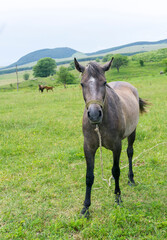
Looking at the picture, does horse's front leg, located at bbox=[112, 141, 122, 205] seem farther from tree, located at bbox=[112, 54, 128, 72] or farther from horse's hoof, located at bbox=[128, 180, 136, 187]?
tree, located at bbox=[112, 54, 128, 72]

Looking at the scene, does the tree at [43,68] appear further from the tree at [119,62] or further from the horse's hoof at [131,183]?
the horse's hoof at [131,183]

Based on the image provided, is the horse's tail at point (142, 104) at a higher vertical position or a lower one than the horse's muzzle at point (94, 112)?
lower

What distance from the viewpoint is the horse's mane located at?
123 inches

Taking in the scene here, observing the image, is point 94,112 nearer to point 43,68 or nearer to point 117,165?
point 117,165

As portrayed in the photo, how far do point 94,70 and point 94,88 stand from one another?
305mm

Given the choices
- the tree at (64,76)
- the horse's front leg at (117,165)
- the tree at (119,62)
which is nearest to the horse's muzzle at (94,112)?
the horse's front leg at (117,165)

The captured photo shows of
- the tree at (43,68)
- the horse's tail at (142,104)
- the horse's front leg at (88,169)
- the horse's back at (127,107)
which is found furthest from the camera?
the tree at (43,68)

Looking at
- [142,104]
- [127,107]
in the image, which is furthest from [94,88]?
[142,104]

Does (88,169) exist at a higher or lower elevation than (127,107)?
lower

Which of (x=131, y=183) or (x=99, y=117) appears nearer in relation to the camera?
(x=99, y=117)

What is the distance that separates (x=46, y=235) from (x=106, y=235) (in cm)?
100

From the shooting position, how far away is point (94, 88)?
3043 mm

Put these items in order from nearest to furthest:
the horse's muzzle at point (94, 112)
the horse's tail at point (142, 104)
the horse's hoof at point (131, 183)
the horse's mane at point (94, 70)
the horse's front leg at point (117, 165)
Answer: the horse's muzzle at point (94, 112) < the horse's mane at point (94, 70) < the horse's front leg at point (117, 165) < the horse's hoof at point (131, 183) < the horse's tail at point (142, 104)

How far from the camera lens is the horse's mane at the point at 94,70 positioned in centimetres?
312
